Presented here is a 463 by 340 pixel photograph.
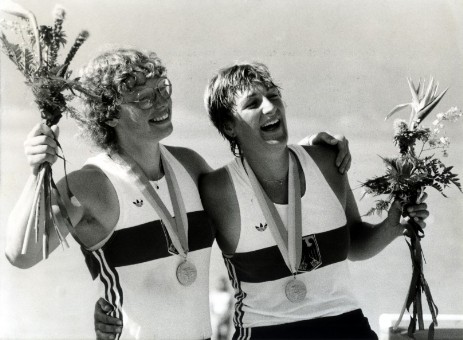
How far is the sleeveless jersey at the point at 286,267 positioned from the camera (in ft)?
10.4

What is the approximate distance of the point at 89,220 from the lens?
2.94 metres

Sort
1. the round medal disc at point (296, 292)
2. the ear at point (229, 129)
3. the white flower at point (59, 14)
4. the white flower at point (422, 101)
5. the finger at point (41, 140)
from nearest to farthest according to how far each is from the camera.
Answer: the finger at point (41, 140) → the white flower at point (59, 14) → the round medal disc at point (296, 292) → the white flower at point (422, 101) → the ear at point (229, 129)

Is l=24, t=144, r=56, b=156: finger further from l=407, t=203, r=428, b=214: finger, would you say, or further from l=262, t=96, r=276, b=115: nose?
l=407, t=203, r=428, b=214: finger

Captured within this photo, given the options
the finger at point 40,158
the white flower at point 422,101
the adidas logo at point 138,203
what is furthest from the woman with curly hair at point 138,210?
the white flower at point 422,101

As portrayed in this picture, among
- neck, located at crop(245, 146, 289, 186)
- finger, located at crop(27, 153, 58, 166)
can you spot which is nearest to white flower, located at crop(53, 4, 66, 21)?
finger, located at crop(27, 153, 58, 166)

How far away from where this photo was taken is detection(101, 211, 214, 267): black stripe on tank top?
9.66 feet

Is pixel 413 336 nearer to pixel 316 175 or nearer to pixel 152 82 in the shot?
pixel 316 175

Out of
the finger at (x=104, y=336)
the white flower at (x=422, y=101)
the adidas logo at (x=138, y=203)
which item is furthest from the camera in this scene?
the white flower at (x=422, y=101)

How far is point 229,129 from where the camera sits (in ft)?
11.2

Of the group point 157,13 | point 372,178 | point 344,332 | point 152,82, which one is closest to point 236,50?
point 157,13

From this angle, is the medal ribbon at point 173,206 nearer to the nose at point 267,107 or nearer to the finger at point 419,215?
the nose at point 267,107

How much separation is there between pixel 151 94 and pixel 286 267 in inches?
42.7

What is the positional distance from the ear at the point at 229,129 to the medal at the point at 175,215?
429 mm

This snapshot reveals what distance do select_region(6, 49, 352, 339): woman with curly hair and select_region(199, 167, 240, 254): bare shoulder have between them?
0.22ft
